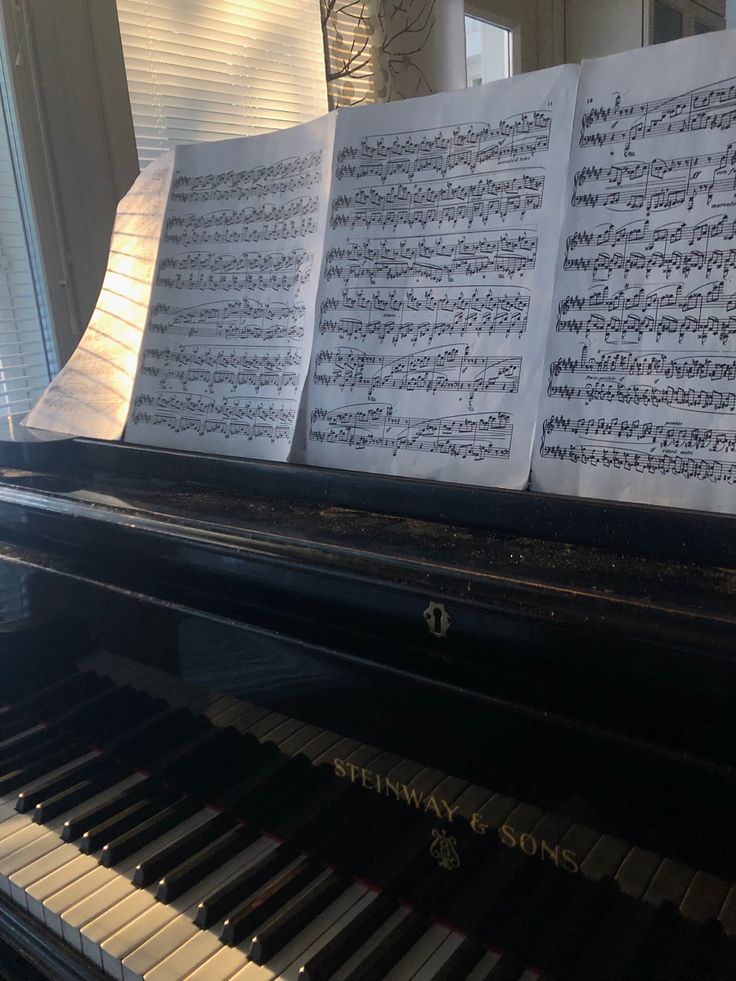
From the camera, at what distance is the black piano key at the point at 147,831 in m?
0.99

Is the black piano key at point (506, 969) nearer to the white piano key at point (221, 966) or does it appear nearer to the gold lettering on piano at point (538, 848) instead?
the gold lettering on piano at point (538, 848)

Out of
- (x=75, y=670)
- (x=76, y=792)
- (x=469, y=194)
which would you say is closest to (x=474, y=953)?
(x=76, y=792)

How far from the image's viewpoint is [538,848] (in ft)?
2.47

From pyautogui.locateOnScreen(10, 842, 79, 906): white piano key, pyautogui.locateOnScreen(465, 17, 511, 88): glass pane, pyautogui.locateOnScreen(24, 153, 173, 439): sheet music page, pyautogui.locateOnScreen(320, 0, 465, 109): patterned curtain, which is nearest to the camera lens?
pyautogui.locateOnScreen(10, 842, 79, 906): white piano key

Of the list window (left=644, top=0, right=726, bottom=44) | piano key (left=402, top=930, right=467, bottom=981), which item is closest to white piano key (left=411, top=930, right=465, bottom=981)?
piano key (left=402, top=930, right=467, bottom=981)

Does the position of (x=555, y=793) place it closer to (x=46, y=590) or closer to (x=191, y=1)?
(x=46, y=590)

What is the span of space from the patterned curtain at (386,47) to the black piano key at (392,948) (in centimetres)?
286

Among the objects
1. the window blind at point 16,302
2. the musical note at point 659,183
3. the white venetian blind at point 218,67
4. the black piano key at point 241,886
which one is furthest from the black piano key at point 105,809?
the white venetian blind at point 218,67

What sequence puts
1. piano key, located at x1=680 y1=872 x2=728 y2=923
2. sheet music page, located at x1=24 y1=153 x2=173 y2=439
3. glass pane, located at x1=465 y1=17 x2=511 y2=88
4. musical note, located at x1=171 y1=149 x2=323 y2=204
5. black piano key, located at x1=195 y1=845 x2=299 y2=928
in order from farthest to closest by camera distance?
glass pane, located at x1=465 y1=17 x2=511 y2=88 < sheet music page, located at x1=24 y1=153 x2=173 y2=439 < musical note, located at x1=171 y1=149 x2=323 y2=204 < black piano key, located at x1=195 y1=845 x2=299 y2=928 < piano key, located at x1=680 y1=872 x2=728 y2=923

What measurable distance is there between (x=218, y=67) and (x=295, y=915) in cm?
278

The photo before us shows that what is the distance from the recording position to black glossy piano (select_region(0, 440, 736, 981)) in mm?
685

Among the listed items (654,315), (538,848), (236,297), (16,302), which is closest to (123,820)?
(538,848)

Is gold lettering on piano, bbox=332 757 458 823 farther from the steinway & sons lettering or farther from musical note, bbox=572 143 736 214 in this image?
musical note, bbox=572 143 736 214

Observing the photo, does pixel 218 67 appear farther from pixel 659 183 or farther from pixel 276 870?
pixel 276 870
